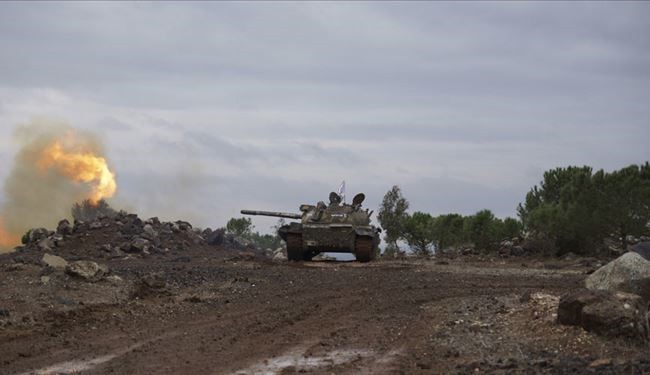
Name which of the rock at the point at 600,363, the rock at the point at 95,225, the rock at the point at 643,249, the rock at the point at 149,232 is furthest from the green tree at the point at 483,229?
the rock at the point at 600,363

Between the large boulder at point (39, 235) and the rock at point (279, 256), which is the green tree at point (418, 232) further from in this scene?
the large boulder at point (39, 235)

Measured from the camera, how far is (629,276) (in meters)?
13.4

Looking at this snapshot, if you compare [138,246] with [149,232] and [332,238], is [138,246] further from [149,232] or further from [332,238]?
[332,238]

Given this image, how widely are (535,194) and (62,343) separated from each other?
114 feet

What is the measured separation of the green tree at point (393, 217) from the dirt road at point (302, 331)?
28.2 meters

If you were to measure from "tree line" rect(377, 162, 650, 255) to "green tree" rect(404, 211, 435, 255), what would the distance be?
3265 mm

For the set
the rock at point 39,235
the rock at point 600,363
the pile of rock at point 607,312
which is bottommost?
the rock at point 600,363

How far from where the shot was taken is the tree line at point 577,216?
1369 inches

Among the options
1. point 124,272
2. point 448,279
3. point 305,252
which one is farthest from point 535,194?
point 124,272

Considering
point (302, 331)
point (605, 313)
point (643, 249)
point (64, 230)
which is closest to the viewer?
point (605, 313)

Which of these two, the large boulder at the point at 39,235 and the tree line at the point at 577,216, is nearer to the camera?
the tree line at the point at 577,216

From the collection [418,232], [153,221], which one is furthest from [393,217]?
[153,221]

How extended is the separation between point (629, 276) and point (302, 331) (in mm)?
5109

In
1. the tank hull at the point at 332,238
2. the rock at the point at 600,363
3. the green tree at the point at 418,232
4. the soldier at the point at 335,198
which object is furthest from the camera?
the green tree at the point at 418,232
